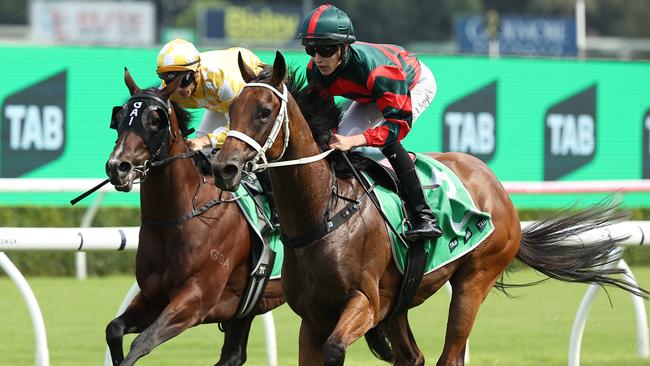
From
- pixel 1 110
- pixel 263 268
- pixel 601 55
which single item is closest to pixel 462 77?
pixel 1 110

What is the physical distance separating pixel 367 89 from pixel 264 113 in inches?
27.9

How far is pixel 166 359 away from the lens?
6410 mm

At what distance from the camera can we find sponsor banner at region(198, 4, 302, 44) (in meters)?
40.6

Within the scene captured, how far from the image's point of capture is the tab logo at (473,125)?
1282 cm

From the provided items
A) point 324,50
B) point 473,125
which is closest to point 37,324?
point 324,50

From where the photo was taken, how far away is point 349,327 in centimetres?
405

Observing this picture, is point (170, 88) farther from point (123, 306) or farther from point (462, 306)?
point (462, 306)

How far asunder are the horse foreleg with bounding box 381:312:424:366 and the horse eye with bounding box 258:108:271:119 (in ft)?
4.57

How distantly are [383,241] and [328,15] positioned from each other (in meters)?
0.87

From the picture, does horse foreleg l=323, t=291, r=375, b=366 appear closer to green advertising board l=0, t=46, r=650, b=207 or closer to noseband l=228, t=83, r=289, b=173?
noseband l=228, t=83, r=289, b=173

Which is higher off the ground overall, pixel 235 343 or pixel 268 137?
pixel 268 137

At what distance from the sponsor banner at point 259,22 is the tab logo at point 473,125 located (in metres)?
27.9

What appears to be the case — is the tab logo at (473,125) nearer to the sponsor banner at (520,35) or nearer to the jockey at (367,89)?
the jockey at (367,89)

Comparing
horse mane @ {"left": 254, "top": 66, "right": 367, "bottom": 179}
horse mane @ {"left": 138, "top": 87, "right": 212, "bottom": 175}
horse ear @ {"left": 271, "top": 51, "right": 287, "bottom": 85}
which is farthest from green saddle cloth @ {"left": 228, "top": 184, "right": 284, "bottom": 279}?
horse ear @ {"left": 271, "top": 51, "right": 287, "bottom": 85}
